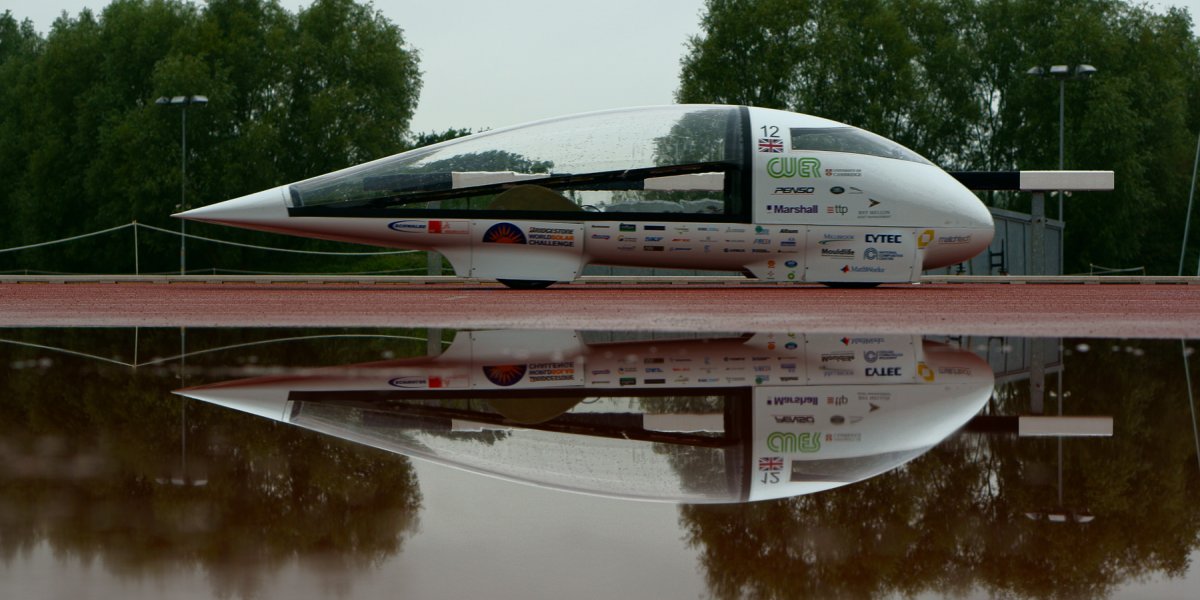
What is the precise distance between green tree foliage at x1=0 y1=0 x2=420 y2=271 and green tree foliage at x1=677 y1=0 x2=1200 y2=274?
12.9m

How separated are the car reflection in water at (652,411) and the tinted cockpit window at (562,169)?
33.4ft

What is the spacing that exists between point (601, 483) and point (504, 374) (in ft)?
7.69

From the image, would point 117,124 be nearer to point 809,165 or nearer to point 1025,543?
point 809,165

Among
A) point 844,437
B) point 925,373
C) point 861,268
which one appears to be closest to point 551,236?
point 861,268

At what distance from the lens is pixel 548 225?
649 inches

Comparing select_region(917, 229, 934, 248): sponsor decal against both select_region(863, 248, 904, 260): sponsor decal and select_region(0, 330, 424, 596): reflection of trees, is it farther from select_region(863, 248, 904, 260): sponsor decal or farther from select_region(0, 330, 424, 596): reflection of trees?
select_region(0, 330, 424, 596): reflection of trees

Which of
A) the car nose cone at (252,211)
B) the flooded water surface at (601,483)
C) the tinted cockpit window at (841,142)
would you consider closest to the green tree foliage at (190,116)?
the car nose cone at (252,211)

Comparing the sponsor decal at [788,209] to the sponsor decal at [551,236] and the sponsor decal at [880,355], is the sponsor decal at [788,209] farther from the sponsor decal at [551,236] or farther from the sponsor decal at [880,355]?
the sponsor decal at [880,355]

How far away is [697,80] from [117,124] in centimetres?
2252

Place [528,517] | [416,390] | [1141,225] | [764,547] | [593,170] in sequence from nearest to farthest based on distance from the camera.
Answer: [764,547] → [528,517] → [416,390] → [593,170] → [1141,225]

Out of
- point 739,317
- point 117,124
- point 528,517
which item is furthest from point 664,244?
point 117,124

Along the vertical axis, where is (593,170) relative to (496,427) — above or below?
above

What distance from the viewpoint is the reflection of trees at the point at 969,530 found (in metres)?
1.91

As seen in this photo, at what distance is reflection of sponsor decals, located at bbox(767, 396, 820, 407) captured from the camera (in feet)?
13.1
